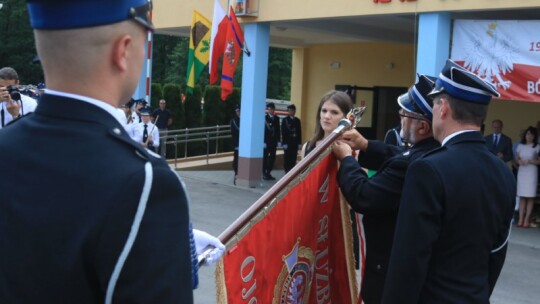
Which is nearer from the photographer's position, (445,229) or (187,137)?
(445,229)

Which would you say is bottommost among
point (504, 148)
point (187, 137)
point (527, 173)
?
point (187, 137)

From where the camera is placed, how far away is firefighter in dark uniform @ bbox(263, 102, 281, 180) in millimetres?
16688

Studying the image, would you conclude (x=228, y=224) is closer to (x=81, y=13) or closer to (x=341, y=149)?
(x=341, y=149)

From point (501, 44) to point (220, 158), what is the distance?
1103 cm

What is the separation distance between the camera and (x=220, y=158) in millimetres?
19766

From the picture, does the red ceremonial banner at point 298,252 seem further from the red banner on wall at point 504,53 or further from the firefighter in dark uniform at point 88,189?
the red banner on wall at point 504,53

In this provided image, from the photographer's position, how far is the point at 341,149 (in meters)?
3.43

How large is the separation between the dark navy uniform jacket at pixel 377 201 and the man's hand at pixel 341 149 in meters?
0.06

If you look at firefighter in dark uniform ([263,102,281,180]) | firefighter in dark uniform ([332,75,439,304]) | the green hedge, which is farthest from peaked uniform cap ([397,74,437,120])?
the green hedge

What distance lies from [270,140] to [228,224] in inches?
268

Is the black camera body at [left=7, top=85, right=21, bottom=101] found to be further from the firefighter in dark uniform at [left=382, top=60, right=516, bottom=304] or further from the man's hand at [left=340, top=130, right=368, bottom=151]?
the firefighter in dark uniform at [left=382, top=60, right=516, bottom=304]

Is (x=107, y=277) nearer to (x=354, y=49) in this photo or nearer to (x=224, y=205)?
(x=224, y=205)

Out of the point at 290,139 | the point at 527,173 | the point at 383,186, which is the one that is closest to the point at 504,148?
the point at 527,173

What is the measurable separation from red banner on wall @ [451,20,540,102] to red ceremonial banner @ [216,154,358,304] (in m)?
7.24
